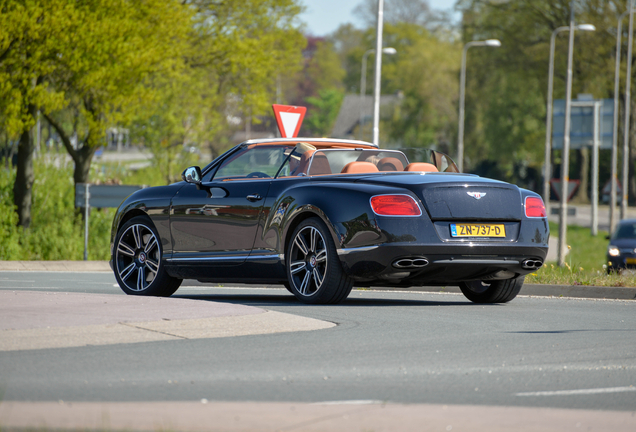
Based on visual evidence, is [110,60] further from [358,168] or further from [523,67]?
[523,67]

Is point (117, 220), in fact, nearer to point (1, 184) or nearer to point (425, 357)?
point (425, 357)

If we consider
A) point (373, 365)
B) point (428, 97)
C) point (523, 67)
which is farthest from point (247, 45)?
point (428, 97)

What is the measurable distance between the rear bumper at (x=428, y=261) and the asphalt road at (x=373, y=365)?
34 centimetres

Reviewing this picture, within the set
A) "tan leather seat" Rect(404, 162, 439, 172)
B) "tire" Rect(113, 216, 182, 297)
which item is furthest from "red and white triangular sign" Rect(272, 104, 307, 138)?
"tan leather seat" Rect(404, 162, 439, 172)

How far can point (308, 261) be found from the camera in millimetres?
9641

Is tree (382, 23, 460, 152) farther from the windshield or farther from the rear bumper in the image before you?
the rear bumper

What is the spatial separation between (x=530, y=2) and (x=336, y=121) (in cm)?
6490

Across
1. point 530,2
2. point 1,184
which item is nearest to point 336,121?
point 530,2

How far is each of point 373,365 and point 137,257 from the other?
5325mm

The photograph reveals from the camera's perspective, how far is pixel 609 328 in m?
8.66

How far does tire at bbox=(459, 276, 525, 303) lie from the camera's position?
10664mm

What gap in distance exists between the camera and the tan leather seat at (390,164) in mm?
10156

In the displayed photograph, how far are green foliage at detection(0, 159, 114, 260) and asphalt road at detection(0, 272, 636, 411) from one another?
49.6 feet

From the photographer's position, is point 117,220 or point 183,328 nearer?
point 183,328
